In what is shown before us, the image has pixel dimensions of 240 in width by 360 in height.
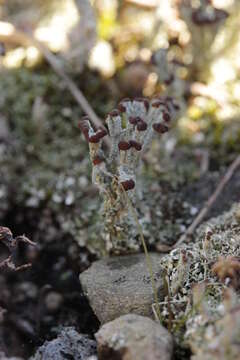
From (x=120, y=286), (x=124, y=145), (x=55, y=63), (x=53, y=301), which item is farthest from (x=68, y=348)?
(x=55, y=63)

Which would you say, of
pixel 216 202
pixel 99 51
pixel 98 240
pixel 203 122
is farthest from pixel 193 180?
pixel 99 51

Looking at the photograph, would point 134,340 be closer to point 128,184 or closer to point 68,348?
point 68,348

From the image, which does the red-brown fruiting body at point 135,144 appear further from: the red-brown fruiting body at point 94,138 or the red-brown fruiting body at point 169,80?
the red-brown fruiting body at point 169,80

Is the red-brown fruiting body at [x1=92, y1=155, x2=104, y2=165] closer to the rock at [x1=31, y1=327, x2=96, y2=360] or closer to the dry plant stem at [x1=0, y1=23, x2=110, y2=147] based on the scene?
the rock at [x1=31, y1=327, x2=96, y2=360]

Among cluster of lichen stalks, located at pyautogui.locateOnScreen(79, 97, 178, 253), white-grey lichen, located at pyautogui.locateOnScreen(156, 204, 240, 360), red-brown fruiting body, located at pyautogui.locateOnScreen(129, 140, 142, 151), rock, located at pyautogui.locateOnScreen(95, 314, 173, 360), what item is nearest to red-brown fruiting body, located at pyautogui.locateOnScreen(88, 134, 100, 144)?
cluster of lichen stalks, located at pyautogui.locateOnScreen(79, 97, 178, 253)

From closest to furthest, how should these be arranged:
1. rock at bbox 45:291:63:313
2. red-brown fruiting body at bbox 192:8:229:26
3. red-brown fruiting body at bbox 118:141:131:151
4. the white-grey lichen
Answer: the white-grey lichen → red-brown fruiting body at bbox 118:141:131:151 → rock at bbox 45:291:63:313 → red-brown fruiting body at bbox 192:8:229:26

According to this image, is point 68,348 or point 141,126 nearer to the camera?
point 68,348
